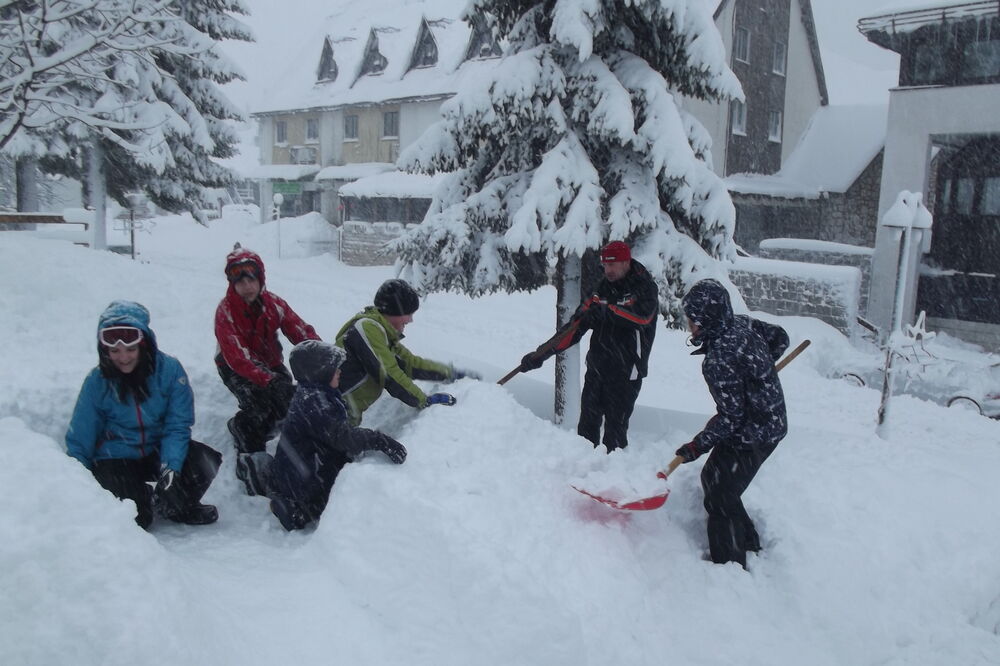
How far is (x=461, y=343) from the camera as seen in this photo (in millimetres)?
13727

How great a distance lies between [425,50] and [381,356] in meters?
27.0

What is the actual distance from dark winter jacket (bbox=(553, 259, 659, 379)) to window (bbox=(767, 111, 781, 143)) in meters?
22.8

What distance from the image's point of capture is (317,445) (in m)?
4.71

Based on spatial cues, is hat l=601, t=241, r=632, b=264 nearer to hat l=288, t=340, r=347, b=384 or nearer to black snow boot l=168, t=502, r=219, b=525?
hat l=288, t=340, r=347, b=384

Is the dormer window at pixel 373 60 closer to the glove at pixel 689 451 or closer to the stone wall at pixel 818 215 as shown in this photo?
the stone wall at pixel 818 215

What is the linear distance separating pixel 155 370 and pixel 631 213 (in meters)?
4.28

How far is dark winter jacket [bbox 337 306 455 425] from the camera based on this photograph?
5164 millimetres

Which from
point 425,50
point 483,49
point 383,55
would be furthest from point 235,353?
point 383,55

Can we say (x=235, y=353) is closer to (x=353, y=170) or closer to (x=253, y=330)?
(x=253, y=330)

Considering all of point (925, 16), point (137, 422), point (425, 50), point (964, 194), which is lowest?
point (137, 422)

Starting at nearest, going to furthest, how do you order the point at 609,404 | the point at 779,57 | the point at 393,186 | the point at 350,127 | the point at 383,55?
the point at 609,404 → the point at 779,57 → the point at 393,186 → the point at 383,55 → the point at 350,127

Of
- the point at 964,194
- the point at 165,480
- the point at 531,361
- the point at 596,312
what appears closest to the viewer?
the point at 165,480

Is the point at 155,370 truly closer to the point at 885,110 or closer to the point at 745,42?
the point at 745,42

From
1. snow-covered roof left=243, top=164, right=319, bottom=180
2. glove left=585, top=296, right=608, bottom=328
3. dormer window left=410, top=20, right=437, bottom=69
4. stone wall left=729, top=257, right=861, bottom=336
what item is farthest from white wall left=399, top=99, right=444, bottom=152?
glove left=585, top=296, right=608, bottom=328
